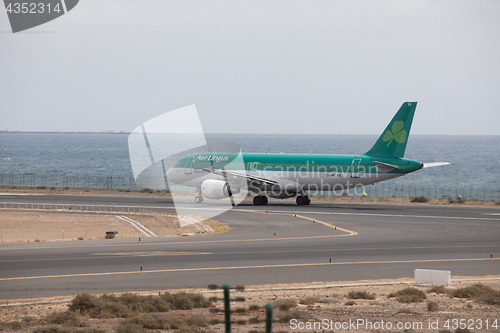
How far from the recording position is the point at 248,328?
14141mm

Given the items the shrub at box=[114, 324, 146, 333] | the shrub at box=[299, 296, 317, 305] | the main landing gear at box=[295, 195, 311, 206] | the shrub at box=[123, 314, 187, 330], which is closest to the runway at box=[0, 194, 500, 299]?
the shrub at box=[299, 296, 317, 305]

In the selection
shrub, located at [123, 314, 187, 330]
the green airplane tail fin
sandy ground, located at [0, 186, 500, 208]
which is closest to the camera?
shrub, located at [123, 314, 187, 330]

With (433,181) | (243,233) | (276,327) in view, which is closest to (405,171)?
(243,233)

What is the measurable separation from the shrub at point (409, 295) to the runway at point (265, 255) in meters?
3.29

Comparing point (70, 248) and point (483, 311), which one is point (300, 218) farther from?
point (483, 311)

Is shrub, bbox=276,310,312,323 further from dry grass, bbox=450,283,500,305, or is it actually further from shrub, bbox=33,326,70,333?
dry grass, bbox=450,283,500,305

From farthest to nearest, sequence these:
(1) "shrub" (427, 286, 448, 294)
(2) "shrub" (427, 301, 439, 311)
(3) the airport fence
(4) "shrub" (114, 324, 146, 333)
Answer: (3) the airport fence, (1) "shrub" (427, 286, 448, 294), (2) "shrub" (427, 301, 439, 311), (4) "shrub" (114, 324, 146, 333)

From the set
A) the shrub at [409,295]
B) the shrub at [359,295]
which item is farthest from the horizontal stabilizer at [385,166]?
the shrub at [359,295]

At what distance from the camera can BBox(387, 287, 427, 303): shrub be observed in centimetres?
1720

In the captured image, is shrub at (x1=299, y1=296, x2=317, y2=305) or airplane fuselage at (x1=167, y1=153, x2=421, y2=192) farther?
airplane fuselage at (x1=167, y1=153, x2=421, y2=192)

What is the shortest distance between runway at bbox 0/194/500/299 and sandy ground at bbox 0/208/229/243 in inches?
161

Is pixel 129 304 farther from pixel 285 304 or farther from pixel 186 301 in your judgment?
pixel 285 304

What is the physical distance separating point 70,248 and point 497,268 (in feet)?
68.1

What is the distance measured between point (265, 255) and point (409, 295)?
9.58 metres
